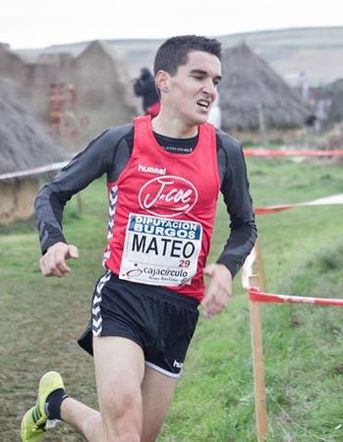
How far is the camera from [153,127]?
4594 millimetres

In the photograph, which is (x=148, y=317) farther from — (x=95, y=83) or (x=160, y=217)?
(x=95, y=83)

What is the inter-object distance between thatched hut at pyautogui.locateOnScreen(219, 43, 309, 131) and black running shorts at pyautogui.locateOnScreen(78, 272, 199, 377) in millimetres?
31056

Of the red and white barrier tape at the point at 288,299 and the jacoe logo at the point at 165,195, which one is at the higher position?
the jacoe logo at the point at 165,195

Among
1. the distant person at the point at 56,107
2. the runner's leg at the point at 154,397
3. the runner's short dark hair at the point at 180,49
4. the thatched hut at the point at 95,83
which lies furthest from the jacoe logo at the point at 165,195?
the thatched hut at the point at 95,83

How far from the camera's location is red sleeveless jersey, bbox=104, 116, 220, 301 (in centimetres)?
443

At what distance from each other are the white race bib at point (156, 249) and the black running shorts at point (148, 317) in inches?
2.0

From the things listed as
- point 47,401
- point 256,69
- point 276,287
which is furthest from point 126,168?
point 256,69

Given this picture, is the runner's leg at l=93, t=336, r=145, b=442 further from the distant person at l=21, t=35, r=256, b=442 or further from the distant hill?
the distant hill

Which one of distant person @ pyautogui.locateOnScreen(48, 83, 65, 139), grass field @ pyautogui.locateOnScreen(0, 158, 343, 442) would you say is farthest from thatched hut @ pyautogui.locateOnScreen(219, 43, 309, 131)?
grass field @ pyautogui.locateOnScreen(0, 158, 343, 442)

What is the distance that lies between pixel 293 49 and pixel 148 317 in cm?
9735

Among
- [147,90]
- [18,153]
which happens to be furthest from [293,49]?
[18,153]

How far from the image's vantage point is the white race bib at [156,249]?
4.43 meters

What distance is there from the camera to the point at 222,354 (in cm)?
726

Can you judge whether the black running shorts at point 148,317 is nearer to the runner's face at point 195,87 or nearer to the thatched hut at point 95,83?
the runner's face at point 195,87
